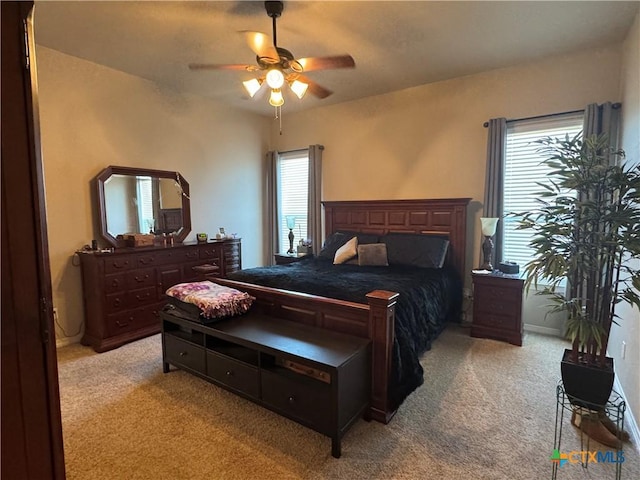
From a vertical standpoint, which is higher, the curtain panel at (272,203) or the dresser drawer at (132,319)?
the curtain panel at (272,203)

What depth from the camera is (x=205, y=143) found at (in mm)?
4793

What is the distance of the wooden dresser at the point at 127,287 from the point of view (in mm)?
3369

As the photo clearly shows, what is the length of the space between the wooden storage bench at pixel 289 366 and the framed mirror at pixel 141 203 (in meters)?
1.81

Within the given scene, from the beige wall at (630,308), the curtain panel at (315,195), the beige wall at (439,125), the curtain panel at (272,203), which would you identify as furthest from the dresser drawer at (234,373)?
the curtain panel at (272,203)

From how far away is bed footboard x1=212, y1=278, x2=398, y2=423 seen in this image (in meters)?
2.14

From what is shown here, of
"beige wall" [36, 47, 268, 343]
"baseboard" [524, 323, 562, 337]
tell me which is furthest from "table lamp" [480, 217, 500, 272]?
"beige wall" [36, 47, 268, 343]

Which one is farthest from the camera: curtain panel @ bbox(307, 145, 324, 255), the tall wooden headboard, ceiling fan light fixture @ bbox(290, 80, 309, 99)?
curtain panel @ bbox(307, 145, 324, 255)

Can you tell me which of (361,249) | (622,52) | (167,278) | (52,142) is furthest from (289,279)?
(622,52)

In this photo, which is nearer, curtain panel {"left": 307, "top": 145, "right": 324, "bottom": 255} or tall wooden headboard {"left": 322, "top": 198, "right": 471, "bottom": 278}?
tall wooden headboard {"left": 322, "top": 198, "right": 471, "bottom": 278}

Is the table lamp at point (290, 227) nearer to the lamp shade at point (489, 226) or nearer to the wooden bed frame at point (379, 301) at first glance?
the wooden bed frame at point (379, 301)

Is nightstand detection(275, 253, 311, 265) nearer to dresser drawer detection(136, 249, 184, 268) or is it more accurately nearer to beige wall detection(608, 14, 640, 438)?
dresser drawer detection(136, 249, 184, 268)

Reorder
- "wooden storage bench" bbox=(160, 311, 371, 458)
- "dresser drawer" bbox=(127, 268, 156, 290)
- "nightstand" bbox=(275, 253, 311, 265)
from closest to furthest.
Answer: "wooden storage bench" bbox=(160, 311, 371, 458)
"dresser drawer" bbox=(127, 268, 156, 290)
"nightstand" bbox=(275, 253, 311, 265)

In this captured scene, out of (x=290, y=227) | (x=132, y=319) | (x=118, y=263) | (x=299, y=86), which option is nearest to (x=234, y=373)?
(x=132, y=319)

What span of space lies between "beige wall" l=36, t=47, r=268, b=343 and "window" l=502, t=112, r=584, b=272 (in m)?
3.79
